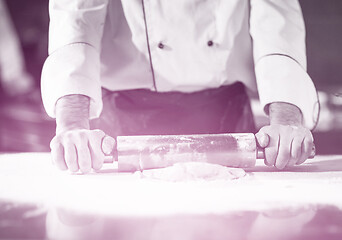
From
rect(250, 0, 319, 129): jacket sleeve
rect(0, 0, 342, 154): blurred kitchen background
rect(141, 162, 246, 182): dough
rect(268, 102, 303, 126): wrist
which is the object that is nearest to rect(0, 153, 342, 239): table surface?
rect(141, 162, 246, 182): dough

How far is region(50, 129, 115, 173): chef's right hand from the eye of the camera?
717 mm

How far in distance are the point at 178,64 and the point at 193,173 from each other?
0.48m

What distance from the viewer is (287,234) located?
42 centimetres

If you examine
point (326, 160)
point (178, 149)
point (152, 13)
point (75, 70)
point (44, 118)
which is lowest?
point (44, 118)

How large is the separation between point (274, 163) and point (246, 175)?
0.08m

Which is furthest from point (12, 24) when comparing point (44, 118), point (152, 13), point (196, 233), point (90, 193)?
point (196, 233)

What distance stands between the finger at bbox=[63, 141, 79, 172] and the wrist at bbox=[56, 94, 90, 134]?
3.2 inches

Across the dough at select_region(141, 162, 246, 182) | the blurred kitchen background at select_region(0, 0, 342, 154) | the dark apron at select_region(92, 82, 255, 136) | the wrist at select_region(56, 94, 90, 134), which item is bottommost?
the blurred kitchen background at select_region(0, 0, 342, 154)

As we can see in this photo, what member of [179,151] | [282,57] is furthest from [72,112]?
[282,57]

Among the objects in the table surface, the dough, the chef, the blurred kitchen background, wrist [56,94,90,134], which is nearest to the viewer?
the table surface

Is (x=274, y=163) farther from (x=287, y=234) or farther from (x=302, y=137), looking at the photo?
(x=287, y=234)

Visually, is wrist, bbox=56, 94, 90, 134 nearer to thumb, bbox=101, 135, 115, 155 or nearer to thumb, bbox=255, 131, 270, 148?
thumb, bbox=101, 135, 115, 155

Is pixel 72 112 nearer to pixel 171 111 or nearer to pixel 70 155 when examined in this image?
pixel 70 155

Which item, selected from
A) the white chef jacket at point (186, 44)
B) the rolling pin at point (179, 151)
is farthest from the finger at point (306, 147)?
the white chef jacket at point (186, 44)
